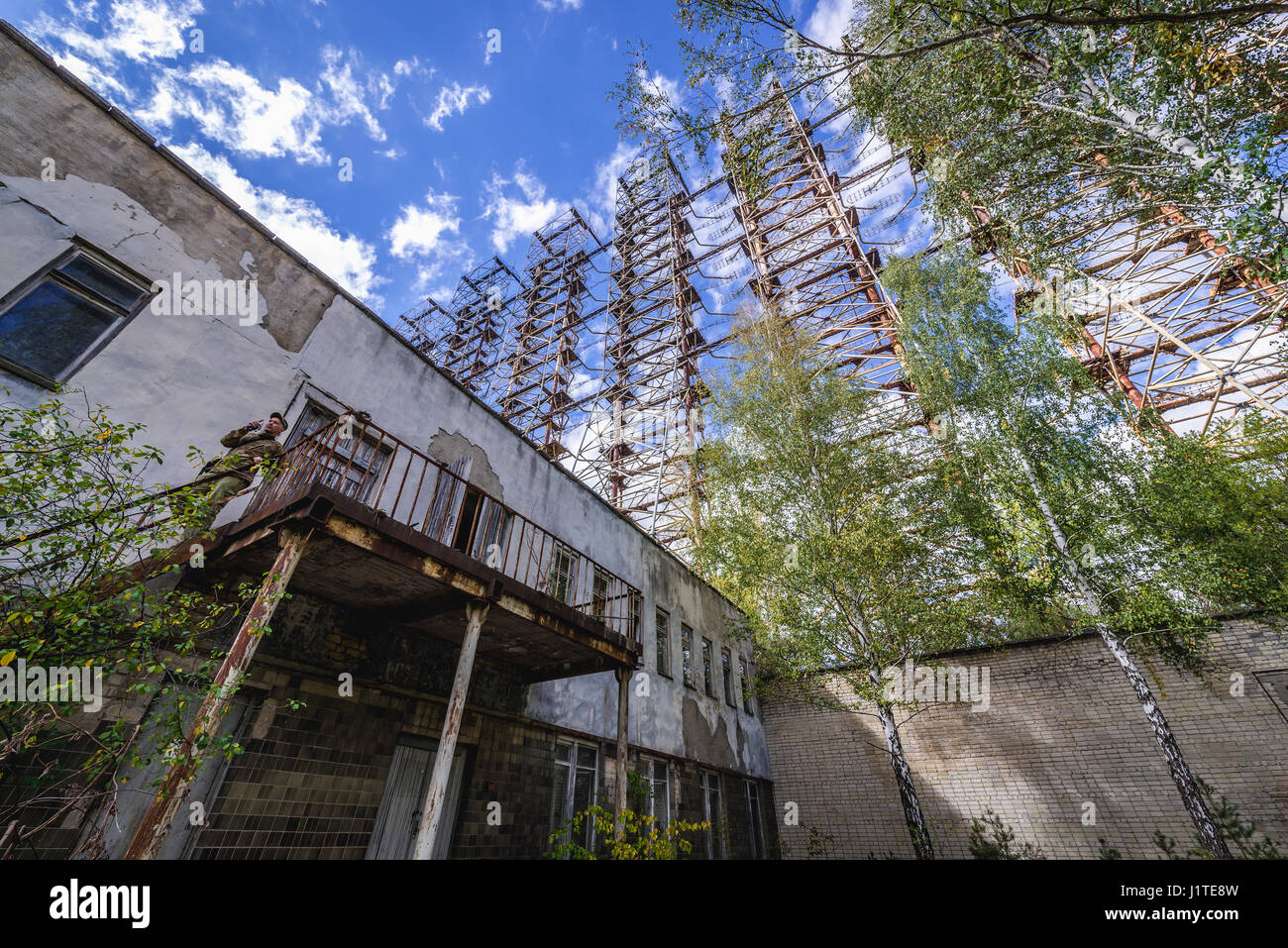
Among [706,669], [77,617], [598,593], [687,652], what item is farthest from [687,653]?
[77,617]

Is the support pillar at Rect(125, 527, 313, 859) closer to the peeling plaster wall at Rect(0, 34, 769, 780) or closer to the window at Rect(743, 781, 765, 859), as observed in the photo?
the peeling plaster wall at Rect(0, 34, 769, 780)

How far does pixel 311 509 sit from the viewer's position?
3873 mm

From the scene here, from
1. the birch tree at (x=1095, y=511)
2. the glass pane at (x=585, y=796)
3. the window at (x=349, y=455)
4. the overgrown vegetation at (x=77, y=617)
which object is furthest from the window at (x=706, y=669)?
the overgrown vegetation at (x=77, y=617)

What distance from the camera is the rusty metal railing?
512cm

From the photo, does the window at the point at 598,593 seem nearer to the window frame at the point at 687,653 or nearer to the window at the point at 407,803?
the window frame at the point at 687,653

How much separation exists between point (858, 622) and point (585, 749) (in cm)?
559

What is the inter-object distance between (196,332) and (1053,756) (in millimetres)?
16194

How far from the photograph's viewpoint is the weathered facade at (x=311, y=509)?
14.7ft

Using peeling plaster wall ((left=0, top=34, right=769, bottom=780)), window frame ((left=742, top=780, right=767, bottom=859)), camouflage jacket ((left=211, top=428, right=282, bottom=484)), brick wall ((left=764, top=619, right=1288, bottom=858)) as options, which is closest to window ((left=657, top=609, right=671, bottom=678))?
peeling plaster wall ((left=0, top=34, right=769, bottom=780))

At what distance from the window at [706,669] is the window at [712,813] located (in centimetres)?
172

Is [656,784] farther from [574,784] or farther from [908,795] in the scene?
[908,795]

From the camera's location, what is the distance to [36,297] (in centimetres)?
450

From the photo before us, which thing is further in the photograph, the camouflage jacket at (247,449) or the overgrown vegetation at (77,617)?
the camouflage jacket at (247,449)
